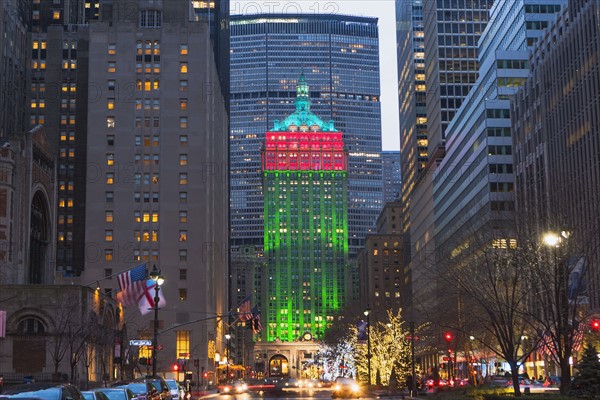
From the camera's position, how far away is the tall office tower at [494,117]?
125 meters

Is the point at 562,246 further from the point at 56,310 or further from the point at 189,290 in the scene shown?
the point at 189,290

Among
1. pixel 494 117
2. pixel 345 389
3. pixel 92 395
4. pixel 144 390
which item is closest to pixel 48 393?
pixel 92 395

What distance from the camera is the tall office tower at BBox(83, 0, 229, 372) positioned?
126750mm

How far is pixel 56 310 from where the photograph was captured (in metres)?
76.1

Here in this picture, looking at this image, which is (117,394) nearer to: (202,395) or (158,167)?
(202,395)

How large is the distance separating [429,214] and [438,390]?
366 feet

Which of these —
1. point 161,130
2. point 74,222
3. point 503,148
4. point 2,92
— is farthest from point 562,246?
point 74,222

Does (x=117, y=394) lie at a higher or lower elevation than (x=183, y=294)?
lower

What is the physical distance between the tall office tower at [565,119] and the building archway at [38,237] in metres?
52.2

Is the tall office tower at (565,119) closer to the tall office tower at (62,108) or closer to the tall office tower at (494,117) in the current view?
the tall office tower at (494,117)

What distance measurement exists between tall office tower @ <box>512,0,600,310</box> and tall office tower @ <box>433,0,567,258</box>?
3.89 m

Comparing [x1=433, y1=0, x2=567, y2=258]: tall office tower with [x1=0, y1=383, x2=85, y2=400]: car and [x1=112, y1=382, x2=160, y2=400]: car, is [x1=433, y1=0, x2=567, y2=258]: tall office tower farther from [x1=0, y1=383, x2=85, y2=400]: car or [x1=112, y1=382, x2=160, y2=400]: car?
[x1=0, y1=383, x2=85, y2=400]: car

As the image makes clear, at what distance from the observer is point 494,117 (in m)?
128

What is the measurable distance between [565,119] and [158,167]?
56659 mm
